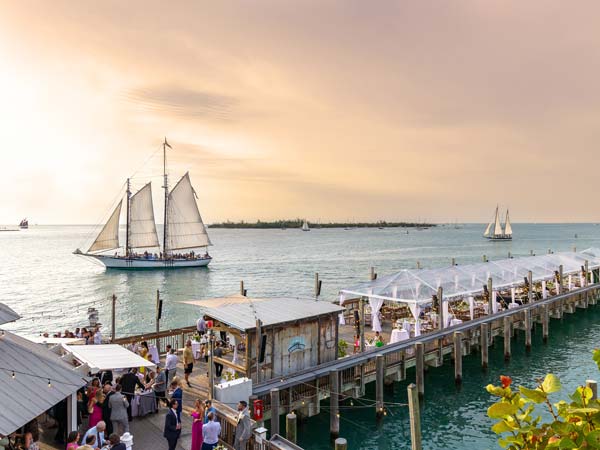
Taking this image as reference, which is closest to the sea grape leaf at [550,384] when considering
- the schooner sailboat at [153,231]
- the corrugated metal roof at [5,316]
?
the corrugated metal roof at [5,316]

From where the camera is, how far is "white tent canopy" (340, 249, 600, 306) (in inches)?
913

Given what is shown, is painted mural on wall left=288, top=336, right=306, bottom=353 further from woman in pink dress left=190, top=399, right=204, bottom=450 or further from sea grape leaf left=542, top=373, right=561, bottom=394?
sea grape leaf left=542, top=373, right=561, bottom=394

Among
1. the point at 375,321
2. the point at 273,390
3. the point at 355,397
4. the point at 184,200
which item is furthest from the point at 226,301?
the point at 184,200

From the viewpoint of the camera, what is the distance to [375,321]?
22.4 metres

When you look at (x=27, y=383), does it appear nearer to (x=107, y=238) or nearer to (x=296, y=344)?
(x=296, y=344)

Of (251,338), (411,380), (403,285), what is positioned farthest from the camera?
(403,285)

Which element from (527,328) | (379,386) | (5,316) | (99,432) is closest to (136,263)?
(527,328)

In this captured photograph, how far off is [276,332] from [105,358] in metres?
5.67

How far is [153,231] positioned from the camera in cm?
8144

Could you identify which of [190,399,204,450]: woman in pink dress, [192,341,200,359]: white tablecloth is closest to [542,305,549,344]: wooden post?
[192,341,200,359]: white tablecloth

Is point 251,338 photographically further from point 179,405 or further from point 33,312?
point 33,312

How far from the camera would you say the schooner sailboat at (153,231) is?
7700cm

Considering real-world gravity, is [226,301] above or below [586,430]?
below

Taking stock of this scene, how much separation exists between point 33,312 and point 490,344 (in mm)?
42631
